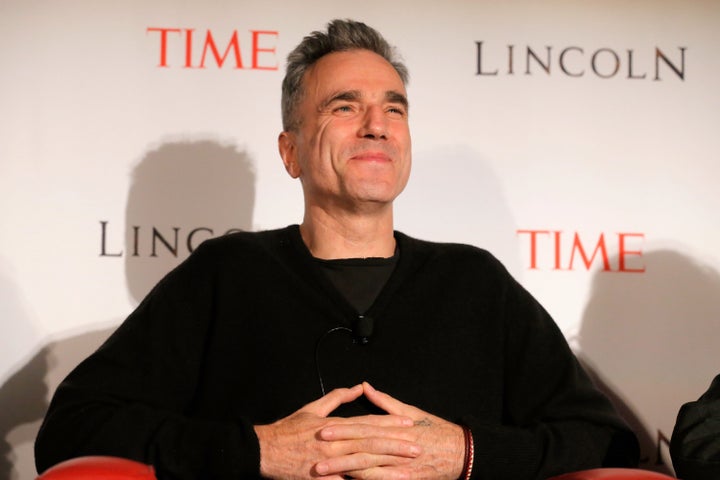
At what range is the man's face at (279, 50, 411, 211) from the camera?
2387 mm

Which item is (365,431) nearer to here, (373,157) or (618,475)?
(618,475)

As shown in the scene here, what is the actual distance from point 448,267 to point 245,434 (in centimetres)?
70

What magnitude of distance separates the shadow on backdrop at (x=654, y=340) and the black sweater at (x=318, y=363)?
71 cm

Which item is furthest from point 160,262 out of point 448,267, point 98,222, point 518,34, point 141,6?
point 518,34

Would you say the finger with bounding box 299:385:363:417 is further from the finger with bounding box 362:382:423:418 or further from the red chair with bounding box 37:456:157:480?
the red chair with bounding box 37:456:157:480

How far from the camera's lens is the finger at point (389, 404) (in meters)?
2.10

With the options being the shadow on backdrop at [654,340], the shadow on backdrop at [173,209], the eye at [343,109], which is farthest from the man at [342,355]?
the shadow on backdrop at [654,340]

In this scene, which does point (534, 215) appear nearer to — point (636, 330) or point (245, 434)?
point (636, 330)

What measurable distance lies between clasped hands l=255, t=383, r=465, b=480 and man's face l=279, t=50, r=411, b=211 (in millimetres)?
583

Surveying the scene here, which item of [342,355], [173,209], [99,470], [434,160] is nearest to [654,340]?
[434,160]

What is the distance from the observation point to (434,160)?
3.11 meters

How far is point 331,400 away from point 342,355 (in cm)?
16

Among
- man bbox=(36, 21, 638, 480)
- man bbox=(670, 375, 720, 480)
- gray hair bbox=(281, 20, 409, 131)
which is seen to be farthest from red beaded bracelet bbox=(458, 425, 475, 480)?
gray hair bbox=(281, 20, 409, 131)

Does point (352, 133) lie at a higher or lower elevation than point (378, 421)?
higher
